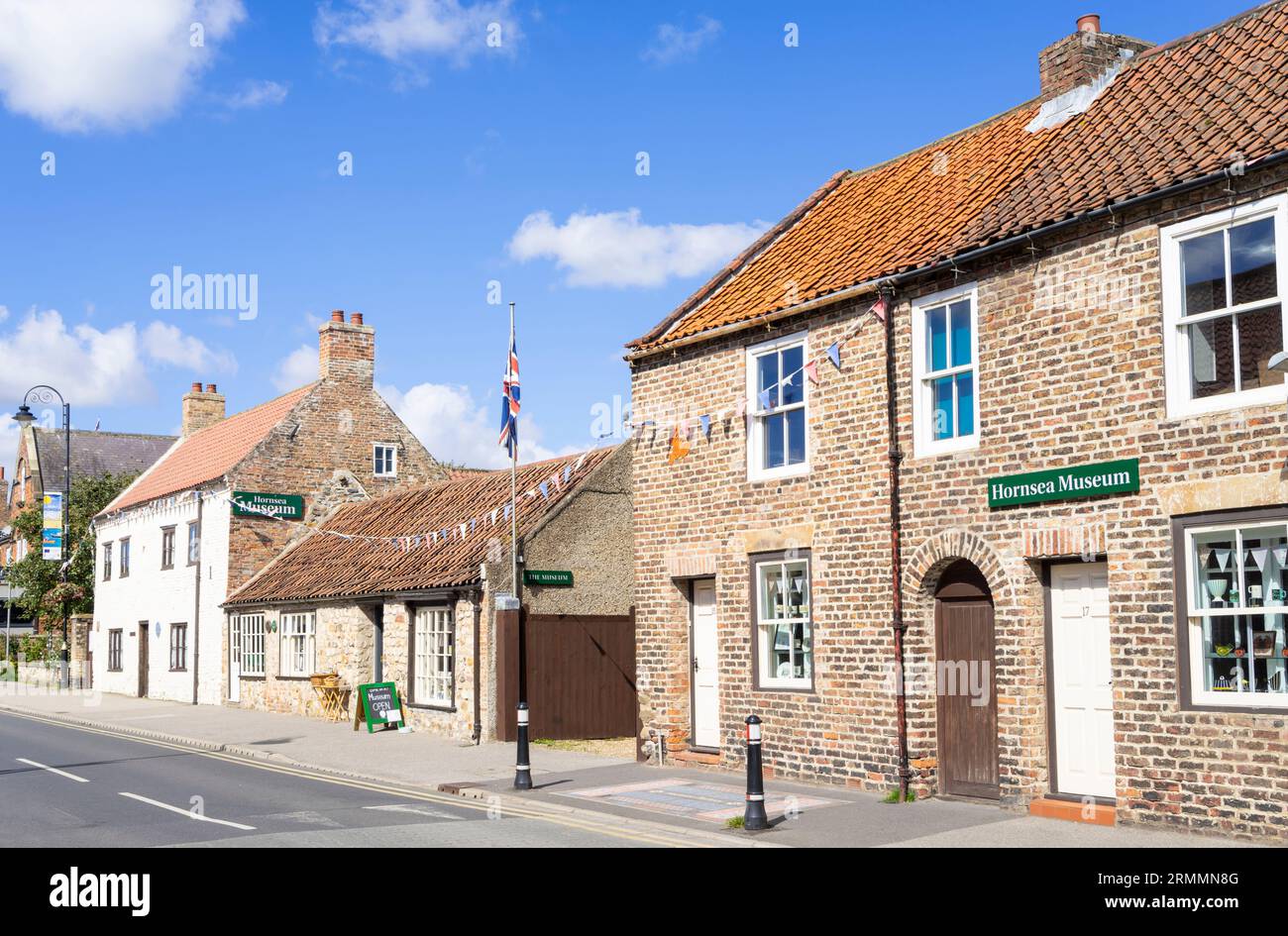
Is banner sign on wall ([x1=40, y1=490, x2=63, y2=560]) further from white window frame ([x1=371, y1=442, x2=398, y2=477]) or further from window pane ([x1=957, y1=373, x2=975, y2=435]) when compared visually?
window pane ([x1=957, y1=373, x2=975, y2=435])

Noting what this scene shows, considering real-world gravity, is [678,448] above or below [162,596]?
above

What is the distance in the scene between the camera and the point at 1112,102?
1511 centimetres

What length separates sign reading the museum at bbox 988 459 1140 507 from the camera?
12.0 m

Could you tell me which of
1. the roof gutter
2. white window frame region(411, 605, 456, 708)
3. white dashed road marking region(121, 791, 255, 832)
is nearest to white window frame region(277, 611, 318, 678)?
white window frame region(411, 605, 456, 708)

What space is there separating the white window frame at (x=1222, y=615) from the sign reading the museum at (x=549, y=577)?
1287 cm

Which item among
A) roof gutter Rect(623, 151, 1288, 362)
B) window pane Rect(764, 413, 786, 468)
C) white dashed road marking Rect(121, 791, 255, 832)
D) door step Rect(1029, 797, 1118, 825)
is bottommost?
white dashed road marking Rect(121, 791, 255, 832)

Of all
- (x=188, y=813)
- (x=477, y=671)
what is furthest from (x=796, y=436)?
(x=477, y=671)

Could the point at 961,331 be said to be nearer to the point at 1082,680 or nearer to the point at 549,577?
the point at 1082,680

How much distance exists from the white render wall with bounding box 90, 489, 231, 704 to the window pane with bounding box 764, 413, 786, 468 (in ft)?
67.3

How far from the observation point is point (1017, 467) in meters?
13.2

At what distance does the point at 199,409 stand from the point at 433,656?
2447cm
